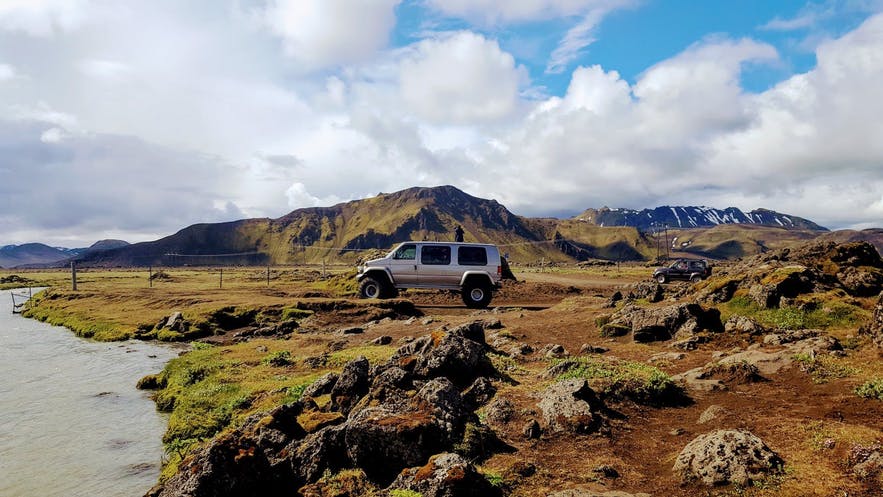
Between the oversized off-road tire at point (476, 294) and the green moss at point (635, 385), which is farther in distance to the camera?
the oversized off-road tire at point (476, 294)

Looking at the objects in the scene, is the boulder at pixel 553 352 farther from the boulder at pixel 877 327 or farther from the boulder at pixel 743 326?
the boulder at pixel 877 327

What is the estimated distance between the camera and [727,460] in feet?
19.3

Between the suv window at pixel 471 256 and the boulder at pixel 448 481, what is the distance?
1798 centimetres

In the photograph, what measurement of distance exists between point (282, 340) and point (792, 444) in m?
17.0

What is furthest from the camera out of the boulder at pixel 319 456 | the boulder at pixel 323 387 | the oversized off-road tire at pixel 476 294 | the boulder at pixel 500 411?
the oversized off-road tire at pixel 476 294

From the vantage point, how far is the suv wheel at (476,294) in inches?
957

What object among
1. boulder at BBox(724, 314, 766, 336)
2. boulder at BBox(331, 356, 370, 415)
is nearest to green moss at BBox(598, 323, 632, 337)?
boulder at BBox(724, 314, 766, 336)

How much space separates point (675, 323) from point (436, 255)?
472 inches

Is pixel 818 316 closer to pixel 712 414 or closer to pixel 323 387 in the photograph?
pixel 712 414

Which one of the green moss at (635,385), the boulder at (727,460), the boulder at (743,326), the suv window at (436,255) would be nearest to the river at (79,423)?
the green moss at (635,385)

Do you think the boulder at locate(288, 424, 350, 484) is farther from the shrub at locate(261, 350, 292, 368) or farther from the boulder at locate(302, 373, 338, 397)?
the shrub at locate(261, 350, 292, 368)

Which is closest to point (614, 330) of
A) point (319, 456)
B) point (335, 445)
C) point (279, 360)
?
point (279, 360)

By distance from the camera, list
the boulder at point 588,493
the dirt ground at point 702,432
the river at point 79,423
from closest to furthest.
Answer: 1. the boulder at point 588,493
2. the dirt ground at point 702,432
3. the river at point 79,423

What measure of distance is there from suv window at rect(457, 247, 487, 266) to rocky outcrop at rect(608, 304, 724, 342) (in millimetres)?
9799
